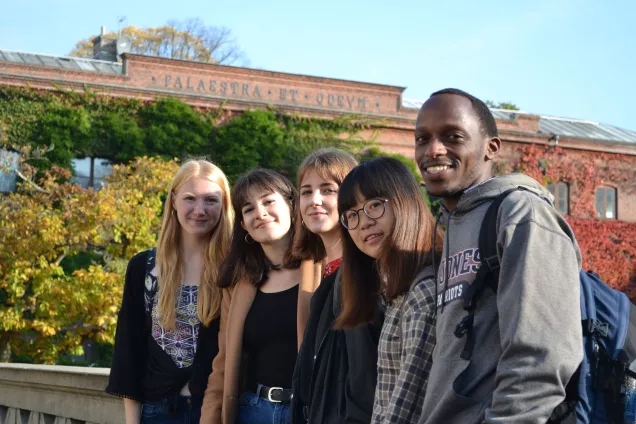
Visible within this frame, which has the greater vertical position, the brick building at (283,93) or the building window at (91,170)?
the brick building at (283,93)

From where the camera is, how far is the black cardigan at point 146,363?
12.6 ft

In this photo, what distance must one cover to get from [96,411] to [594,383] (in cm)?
315

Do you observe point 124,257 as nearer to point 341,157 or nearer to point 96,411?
point 96,411

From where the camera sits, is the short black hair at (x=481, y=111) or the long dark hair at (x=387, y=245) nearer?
the short black hair at (x=481, y=111)

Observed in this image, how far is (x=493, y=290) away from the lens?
7.19 ft

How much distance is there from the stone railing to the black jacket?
4.93ft

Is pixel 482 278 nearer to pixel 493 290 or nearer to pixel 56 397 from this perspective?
pixel 493 290

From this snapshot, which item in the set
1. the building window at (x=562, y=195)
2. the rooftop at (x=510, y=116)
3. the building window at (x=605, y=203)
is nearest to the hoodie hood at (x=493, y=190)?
the rooftop at (x=510, y=116)

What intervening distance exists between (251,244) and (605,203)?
1076 inches

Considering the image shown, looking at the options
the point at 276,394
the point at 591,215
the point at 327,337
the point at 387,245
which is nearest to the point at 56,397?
the point at 276,394

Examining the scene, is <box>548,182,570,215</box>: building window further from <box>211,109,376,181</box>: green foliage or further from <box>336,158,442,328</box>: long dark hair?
<box>336,158,442,328</box>: long dark hair

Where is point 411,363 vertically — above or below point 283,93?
below

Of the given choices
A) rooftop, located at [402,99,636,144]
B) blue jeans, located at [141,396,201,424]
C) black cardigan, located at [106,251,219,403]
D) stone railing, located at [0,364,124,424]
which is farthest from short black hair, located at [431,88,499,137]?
rooftop, located at [402,99,636,144]

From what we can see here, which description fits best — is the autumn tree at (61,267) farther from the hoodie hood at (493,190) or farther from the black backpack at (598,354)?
the black backpack at (598,354)
